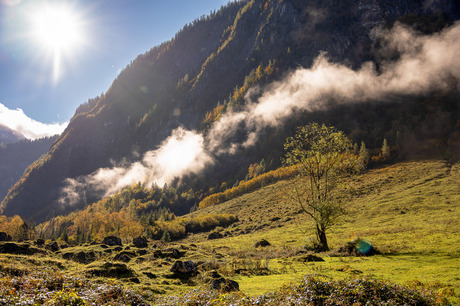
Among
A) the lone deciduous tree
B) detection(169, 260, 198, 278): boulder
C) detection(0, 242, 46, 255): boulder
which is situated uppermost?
the lone deciduous tree

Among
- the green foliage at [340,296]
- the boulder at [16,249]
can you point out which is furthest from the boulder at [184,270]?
the boulder at [16,249]

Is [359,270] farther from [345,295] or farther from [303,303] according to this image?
[303,303]

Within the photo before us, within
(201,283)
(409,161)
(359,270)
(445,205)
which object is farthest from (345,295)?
(409,161)

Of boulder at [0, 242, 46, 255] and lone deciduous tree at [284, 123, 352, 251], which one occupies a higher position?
lone deciduous tree at [284, 123, 352, 251]

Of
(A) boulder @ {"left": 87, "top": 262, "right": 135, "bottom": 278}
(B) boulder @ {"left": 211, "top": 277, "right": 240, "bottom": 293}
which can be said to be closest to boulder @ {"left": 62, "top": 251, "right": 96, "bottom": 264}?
(A) boulder @ {"left": 87, "top": 262, "right": 135, "bottom": 278}

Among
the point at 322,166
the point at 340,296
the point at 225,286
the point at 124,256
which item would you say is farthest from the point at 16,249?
the point at 322,166

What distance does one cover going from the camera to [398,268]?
2280 centimetres

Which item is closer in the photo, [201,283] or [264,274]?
[201,283]

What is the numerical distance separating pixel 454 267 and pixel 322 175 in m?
20.5

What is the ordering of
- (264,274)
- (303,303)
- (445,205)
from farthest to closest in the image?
(445,205) → (264,274) → (303,303)

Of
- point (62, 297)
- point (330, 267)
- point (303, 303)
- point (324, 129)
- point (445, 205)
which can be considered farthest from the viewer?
point (445, 205)

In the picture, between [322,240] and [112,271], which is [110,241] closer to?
[112,271]

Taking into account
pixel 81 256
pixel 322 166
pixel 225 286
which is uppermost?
pixel 322 166

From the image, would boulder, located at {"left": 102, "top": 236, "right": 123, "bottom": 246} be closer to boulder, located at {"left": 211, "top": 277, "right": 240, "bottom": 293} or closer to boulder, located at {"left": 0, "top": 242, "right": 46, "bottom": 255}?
boulder, located at {"left": 0, "top": 242, "right": 46, "bottom": 255}
